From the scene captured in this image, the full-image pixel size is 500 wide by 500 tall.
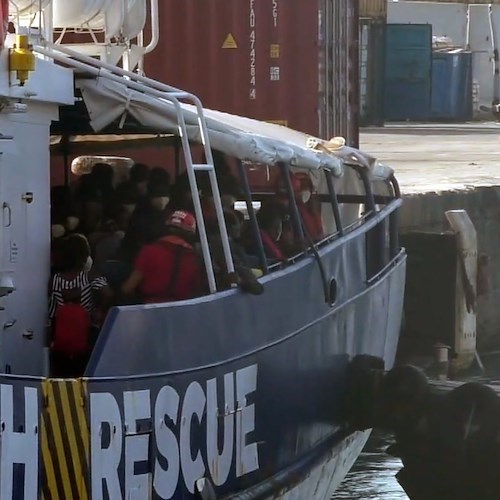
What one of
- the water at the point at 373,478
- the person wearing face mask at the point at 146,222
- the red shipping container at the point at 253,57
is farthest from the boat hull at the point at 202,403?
the red shipping container at the point at 253,57

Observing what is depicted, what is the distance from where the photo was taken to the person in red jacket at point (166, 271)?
5.95m

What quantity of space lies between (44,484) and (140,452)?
42cm

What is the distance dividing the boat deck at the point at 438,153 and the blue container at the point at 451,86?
5.86 feet

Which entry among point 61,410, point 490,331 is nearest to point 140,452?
point 61,410

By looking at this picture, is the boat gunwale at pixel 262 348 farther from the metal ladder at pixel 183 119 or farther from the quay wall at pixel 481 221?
the quay wall at pixel 481 221

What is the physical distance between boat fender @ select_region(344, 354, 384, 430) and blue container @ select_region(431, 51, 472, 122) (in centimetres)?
2875

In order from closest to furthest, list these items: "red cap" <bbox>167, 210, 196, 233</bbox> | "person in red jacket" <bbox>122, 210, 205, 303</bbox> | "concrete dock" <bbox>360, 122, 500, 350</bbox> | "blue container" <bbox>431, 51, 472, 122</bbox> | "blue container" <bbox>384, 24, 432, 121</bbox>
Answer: "person in red jacket" <bbox>122, 210, 205, 303</bbox> < "red cap" <bbox>167, 210, 196, 233</bbox> < "concrete dock" <bbox>360, 122, 500, 350</bbox> < "blue container" <bbox>384, 24, 432, 121</bbox> < "blue container" <bbox>431, 51, 472, 122</bbox>

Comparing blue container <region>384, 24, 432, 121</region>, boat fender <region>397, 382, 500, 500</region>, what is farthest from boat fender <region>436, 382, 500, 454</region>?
blue container <region>384, 24, 432, 121</region>

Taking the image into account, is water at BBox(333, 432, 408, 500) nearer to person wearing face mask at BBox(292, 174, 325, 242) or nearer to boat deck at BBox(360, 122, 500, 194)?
person wearing face mask at BBox(292, 174, 325, 242)

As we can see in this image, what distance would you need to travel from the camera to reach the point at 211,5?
12188 mm

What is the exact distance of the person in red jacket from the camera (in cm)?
595

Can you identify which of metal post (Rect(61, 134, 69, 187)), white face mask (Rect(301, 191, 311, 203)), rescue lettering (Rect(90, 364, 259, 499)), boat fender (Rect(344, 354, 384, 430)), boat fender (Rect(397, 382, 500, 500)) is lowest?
boat fender (Rect(397, 382, 500, 500))

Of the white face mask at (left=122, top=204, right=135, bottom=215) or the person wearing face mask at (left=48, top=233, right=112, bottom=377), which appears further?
the white face mask at (left=122, top=204, right=135, bottom=215)

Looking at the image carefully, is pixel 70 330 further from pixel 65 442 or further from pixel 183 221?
pixel 65 442
